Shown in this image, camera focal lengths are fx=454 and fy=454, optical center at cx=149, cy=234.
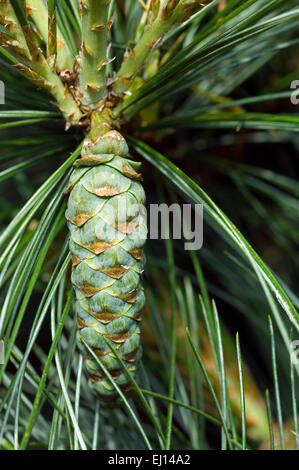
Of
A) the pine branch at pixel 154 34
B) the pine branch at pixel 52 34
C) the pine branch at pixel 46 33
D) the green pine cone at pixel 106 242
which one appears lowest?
the green pine cone at pixel 106 242

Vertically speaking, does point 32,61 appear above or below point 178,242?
below

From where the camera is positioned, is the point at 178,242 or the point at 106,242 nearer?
the point at 106,242

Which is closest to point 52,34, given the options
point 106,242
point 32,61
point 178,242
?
point 32,61

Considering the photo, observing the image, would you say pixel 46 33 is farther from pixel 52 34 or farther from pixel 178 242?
pixel 178 242

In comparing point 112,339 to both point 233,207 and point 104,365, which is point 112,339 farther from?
point 233,207

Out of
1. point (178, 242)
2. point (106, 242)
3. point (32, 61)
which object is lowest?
point (106, 242)

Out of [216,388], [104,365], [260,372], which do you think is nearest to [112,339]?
[104,365]
